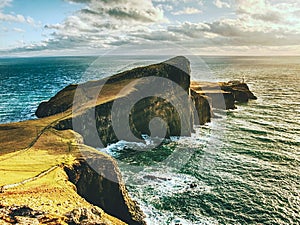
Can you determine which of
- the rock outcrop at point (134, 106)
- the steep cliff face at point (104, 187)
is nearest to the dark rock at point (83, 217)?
the steep cliff face at point (104, 187)

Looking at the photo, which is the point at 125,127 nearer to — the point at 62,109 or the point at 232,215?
the point at 62,109

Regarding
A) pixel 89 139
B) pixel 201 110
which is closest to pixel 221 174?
pixel 89 139

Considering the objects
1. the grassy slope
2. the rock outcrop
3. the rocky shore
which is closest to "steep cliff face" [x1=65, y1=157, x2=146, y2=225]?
the rocky shore

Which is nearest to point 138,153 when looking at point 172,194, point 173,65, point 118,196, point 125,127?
point 125,127

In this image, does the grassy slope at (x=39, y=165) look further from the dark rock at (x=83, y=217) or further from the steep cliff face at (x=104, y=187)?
the steep cliff face at (x=104, y=187)

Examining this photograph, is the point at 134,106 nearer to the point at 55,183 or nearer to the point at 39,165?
the point at 39,165

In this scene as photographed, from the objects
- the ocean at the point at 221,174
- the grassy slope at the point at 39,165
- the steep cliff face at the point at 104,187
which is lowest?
the ocean at the point at 221,174

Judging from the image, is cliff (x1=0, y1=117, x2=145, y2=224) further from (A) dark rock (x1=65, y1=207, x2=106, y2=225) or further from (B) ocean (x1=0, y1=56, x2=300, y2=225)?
(B) ocean (x1=0, y1=56, x2=300, y2=225)
